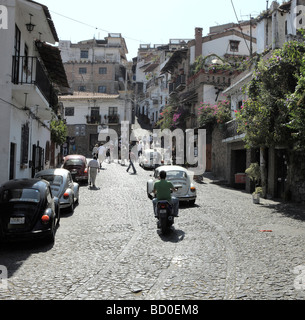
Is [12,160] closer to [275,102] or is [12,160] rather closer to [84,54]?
[275,102]

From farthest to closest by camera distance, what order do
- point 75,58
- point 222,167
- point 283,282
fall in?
point 75,58 < point 222,167 < point 283,282

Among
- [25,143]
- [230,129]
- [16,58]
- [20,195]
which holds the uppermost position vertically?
[16,58]

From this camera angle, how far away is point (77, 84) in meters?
62.0

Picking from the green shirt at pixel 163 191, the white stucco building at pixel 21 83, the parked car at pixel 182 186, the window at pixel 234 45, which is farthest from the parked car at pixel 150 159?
the green shirt at pixel 163 191

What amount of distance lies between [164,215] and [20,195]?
3.58m

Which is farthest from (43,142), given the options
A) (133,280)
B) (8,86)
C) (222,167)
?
(133,280)

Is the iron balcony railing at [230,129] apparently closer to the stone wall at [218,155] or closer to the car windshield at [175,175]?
the stone wall at [218,155]

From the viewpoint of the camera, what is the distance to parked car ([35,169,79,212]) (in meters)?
12.8

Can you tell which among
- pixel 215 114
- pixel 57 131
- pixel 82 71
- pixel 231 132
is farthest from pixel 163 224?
pixel 82 71

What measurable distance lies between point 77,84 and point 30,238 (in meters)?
56.4

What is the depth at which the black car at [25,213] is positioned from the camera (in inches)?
327

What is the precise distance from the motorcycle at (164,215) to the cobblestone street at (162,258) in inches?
10.9

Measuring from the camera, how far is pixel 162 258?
297 inches
